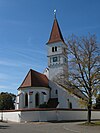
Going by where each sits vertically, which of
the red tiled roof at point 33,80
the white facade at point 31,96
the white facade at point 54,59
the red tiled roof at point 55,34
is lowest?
the white facade at point 31,96

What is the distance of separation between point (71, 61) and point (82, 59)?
1451 mm

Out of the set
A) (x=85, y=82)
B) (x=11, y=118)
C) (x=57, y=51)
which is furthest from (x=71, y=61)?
(x=57, y=51)

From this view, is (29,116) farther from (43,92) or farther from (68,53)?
(43,92)

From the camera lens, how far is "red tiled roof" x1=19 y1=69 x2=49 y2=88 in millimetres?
51513

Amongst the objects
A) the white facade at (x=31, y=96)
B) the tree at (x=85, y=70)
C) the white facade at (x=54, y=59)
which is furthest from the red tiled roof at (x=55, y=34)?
the tree at (x=85, y=70)

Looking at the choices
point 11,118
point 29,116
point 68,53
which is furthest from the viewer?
point 11,118

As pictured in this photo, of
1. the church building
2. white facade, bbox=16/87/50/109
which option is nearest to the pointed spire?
the church building

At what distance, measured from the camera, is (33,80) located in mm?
52188

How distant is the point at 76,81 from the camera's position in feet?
94.7

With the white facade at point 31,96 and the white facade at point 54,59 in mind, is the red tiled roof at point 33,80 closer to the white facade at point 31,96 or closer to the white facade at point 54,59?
the white facade at point 31,96

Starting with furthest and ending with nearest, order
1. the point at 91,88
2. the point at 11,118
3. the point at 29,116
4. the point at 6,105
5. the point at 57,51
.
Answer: the point at 6,105 → the point at 57,51 → the point at 11,118 → the point at 29,116 → the point at 91,88

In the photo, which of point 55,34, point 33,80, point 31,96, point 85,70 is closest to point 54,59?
point 55,34

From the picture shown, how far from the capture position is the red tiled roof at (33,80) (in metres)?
51.5

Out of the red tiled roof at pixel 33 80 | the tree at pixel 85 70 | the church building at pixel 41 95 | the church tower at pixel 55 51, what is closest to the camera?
the tree at pixel 85 70
